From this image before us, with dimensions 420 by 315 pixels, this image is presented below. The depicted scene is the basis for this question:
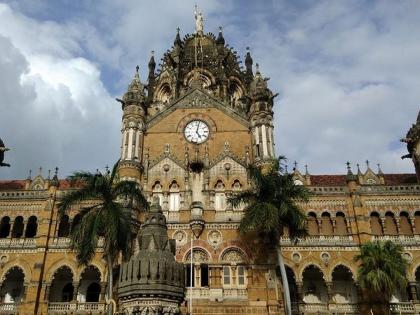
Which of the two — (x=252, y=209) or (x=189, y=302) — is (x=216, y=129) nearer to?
(x=252, y=209)

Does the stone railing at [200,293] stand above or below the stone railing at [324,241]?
below

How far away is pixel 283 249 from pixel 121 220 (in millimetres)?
16600

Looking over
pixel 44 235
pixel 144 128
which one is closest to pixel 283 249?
pixel 144 128

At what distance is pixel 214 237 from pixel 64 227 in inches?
582

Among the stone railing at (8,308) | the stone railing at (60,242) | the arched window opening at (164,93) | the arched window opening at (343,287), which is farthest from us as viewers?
the arched window opening at (164,93)

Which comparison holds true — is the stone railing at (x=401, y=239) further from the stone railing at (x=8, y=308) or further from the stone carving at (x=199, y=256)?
the stone railing at (x=8, y=308)

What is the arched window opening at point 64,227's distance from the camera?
44188mm

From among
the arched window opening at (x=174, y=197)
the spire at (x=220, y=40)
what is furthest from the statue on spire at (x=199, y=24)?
the arched window opening at (x=174, y=197)

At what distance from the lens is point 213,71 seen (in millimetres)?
66625

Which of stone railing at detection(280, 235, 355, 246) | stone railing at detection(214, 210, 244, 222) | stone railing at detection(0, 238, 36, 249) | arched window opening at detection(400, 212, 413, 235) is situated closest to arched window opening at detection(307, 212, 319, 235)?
stone railing at detection(280, 235, 355, 246)

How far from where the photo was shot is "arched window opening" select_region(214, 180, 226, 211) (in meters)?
43.5

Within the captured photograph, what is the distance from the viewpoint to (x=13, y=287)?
43.9 m

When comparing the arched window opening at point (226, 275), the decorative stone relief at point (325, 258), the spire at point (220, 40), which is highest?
the spire at point (220, 40)

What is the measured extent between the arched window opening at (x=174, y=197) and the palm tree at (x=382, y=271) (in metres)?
16.8
